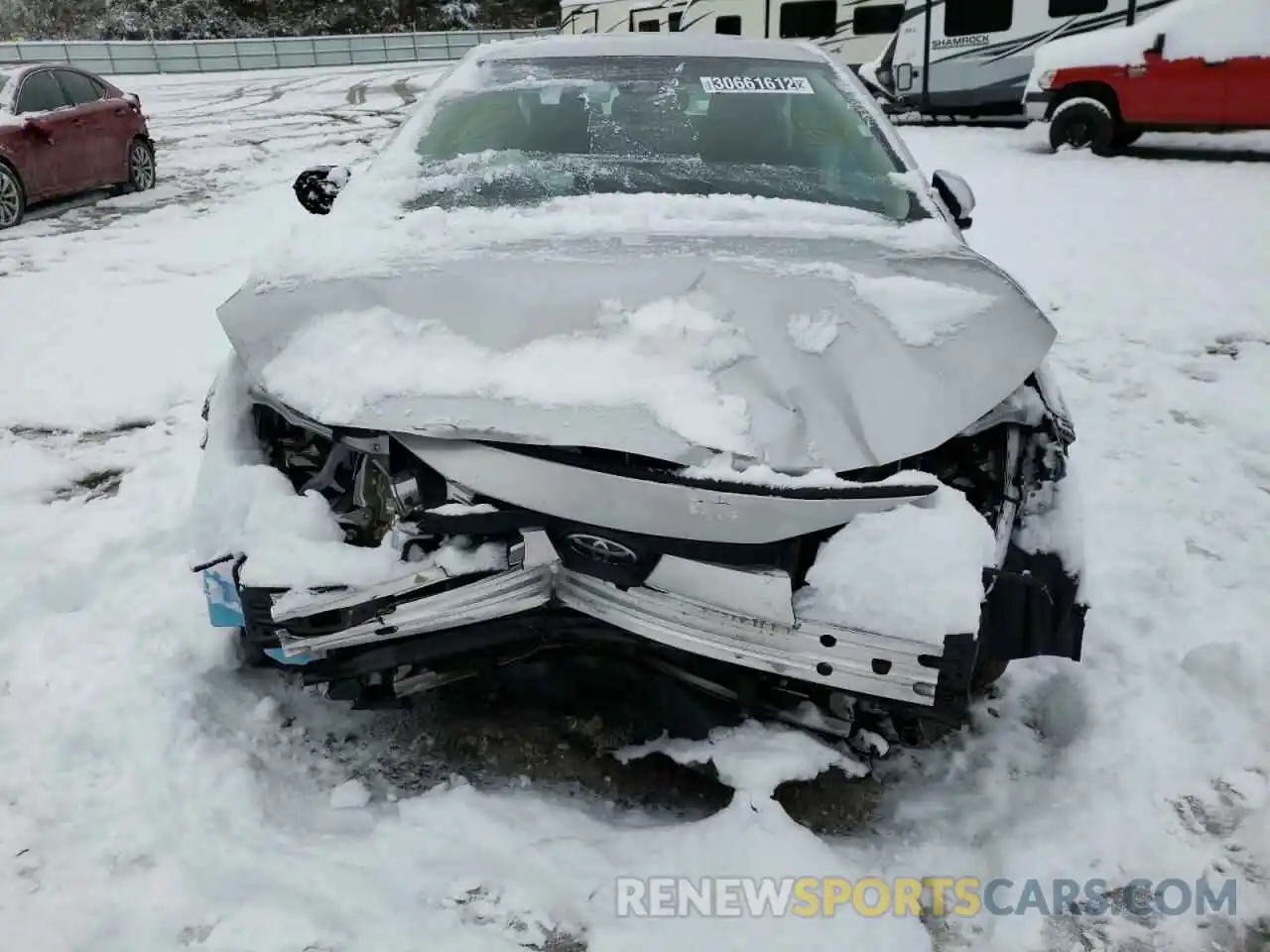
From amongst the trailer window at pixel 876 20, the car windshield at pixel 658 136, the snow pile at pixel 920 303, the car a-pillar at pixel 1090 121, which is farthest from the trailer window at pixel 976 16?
the snow pile at pixel 920 303

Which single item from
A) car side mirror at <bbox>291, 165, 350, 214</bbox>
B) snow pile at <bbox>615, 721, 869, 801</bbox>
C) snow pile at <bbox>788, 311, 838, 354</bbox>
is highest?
car side mirror at <bbox>291, 165, 350, 214</bbox>

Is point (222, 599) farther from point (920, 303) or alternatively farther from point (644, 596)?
point (920, 303)

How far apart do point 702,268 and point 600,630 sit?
884 mm

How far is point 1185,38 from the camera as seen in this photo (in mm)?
10258

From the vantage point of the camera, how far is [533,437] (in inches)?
74.7

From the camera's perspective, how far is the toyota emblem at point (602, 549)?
6.45 ft

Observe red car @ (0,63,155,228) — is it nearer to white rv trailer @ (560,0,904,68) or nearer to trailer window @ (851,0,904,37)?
white rv trailer @ (560,0,904,68)

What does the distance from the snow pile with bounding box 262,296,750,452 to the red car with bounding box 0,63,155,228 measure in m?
8.85

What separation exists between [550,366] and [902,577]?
0.85 meters

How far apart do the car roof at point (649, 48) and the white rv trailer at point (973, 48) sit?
11.1 metres

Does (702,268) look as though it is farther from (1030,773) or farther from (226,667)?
(226,667)

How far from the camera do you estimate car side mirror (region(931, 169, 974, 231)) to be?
123 inches

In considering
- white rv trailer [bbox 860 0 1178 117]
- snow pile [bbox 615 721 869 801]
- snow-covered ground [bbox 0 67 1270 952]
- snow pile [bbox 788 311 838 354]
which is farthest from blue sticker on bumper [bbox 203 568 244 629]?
white rv trailer [bbox 860 0 1178 117]

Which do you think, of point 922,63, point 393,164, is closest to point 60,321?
point 393,164
